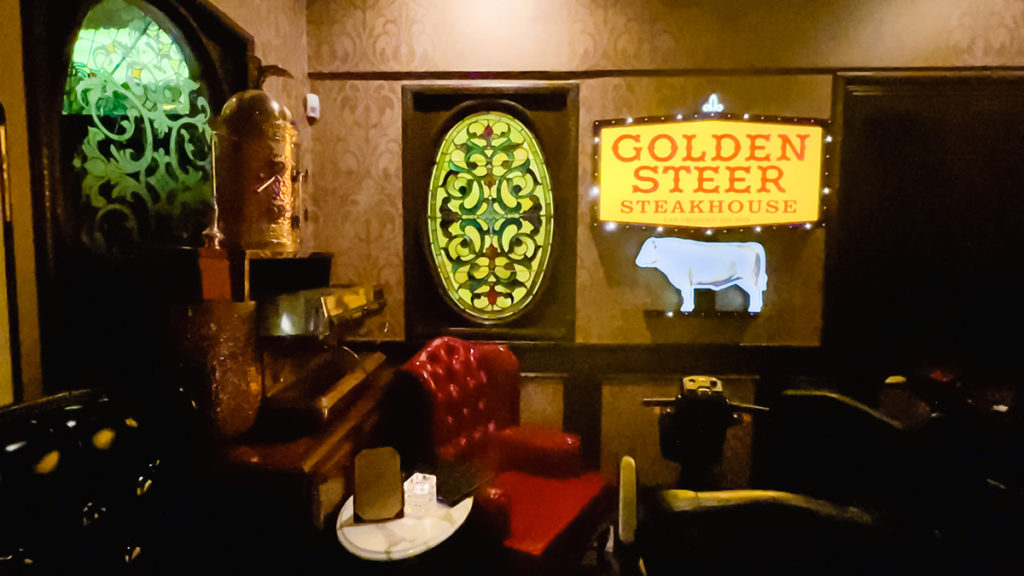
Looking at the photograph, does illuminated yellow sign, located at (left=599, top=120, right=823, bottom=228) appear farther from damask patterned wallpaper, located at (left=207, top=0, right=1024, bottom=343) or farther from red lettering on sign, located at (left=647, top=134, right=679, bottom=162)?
damask patterned wallpaper, located at (left=207, top=0, right=1024, bottom=343)

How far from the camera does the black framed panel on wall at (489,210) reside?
3838mm

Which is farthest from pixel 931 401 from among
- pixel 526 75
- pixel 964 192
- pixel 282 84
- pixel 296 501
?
pixel 282 84

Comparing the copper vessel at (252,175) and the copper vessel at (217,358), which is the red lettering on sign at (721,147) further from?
the copper vessel at (217,358)

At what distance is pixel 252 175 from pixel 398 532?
155 centimetres

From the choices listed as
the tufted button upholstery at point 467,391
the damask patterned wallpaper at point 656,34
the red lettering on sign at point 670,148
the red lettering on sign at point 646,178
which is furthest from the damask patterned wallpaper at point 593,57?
the tufted button upholstery at point 467,391

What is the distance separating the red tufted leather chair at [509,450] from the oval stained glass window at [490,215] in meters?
0.51

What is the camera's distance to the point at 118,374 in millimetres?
2045

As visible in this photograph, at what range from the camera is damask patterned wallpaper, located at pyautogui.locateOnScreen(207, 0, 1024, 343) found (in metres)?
3.66

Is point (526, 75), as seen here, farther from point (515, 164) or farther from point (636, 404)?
point (636, 404)

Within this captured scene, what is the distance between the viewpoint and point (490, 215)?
3.93 m

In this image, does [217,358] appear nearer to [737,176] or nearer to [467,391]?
[467,391]

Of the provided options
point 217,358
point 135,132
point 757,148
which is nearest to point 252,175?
point 135,132

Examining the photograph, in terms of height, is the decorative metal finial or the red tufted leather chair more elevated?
the decorative metal finial

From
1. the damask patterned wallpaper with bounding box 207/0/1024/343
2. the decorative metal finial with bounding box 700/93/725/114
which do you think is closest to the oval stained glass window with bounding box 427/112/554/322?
the damask patterned wallpaper with bounding box 207/0/1024/343
